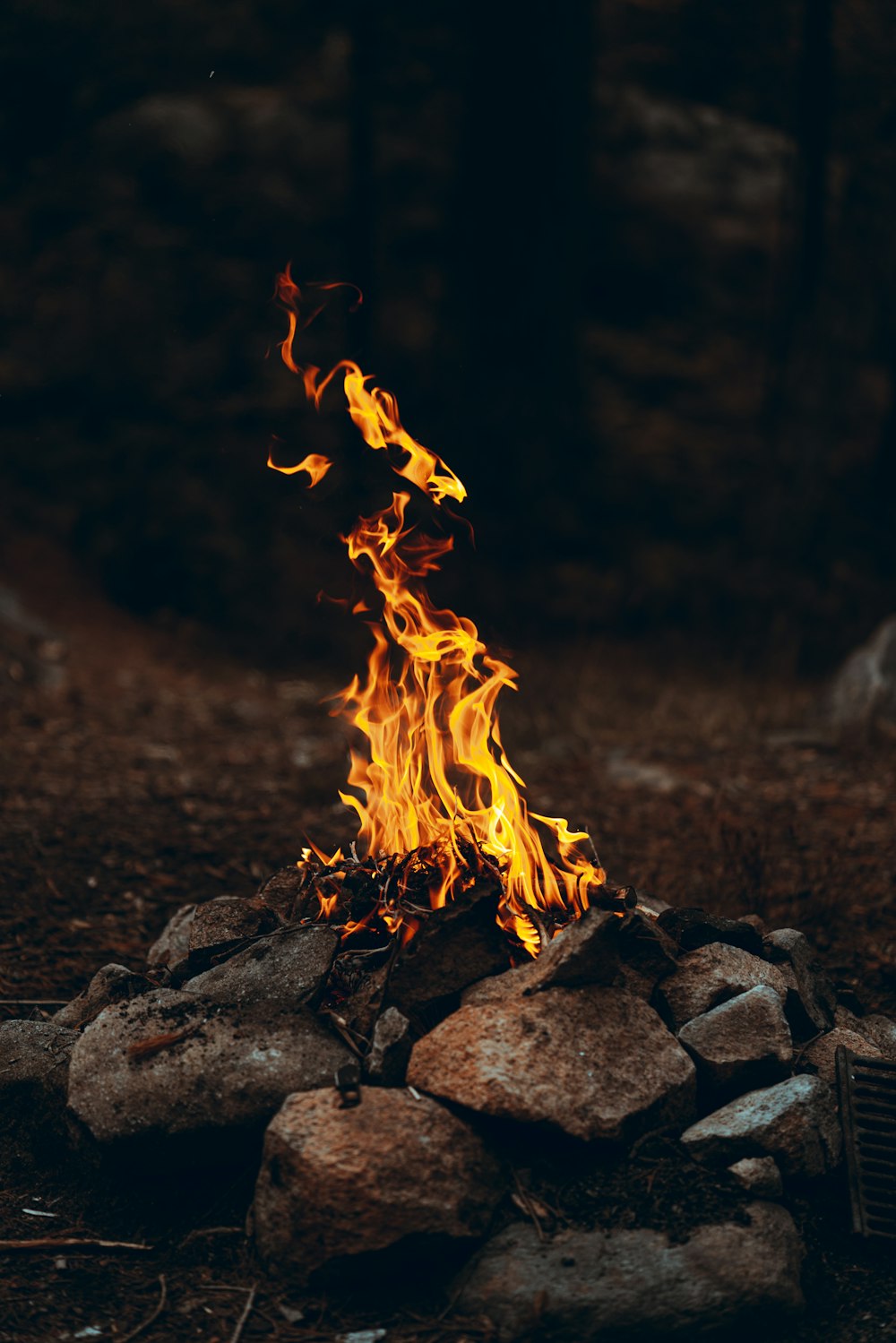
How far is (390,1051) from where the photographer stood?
3.37 metres

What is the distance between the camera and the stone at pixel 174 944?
4.29 m

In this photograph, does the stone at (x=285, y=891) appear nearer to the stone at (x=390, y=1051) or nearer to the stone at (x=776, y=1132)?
the stone at (x=390, y=1051)

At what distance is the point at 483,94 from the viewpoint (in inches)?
400

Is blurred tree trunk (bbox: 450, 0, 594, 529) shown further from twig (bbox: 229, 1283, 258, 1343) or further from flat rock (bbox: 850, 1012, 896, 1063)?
twig (bbox: 229, 1283, 258, 1343)

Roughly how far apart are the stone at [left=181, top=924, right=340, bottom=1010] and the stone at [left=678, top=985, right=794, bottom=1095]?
3.56ft

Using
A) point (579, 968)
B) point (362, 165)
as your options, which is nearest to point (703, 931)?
point (579, 968)

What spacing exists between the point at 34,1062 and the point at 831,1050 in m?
2.42

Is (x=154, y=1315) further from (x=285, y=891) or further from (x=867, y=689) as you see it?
(x=867, y=689)

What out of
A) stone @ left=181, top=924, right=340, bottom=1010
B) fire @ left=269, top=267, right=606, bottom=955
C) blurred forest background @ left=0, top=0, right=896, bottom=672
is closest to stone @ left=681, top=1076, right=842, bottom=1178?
fire @ left=269, top=267, right=606, bottom=955

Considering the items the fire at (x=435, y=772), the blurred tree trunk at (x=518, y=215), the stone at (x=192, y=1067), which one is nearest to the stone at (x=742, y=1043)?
the fire at (x=435, y=772)

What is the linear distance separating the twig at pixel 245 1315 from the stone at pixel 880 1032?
2017 millimetres

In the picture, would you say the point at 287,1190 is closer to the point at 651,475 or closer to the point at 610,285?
the point at 651,475

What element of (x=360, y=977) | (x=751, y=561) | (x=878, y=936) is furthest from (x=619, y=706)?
(x=360, y=977)

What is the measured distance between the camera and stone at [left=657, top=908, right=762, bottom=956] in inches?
156
